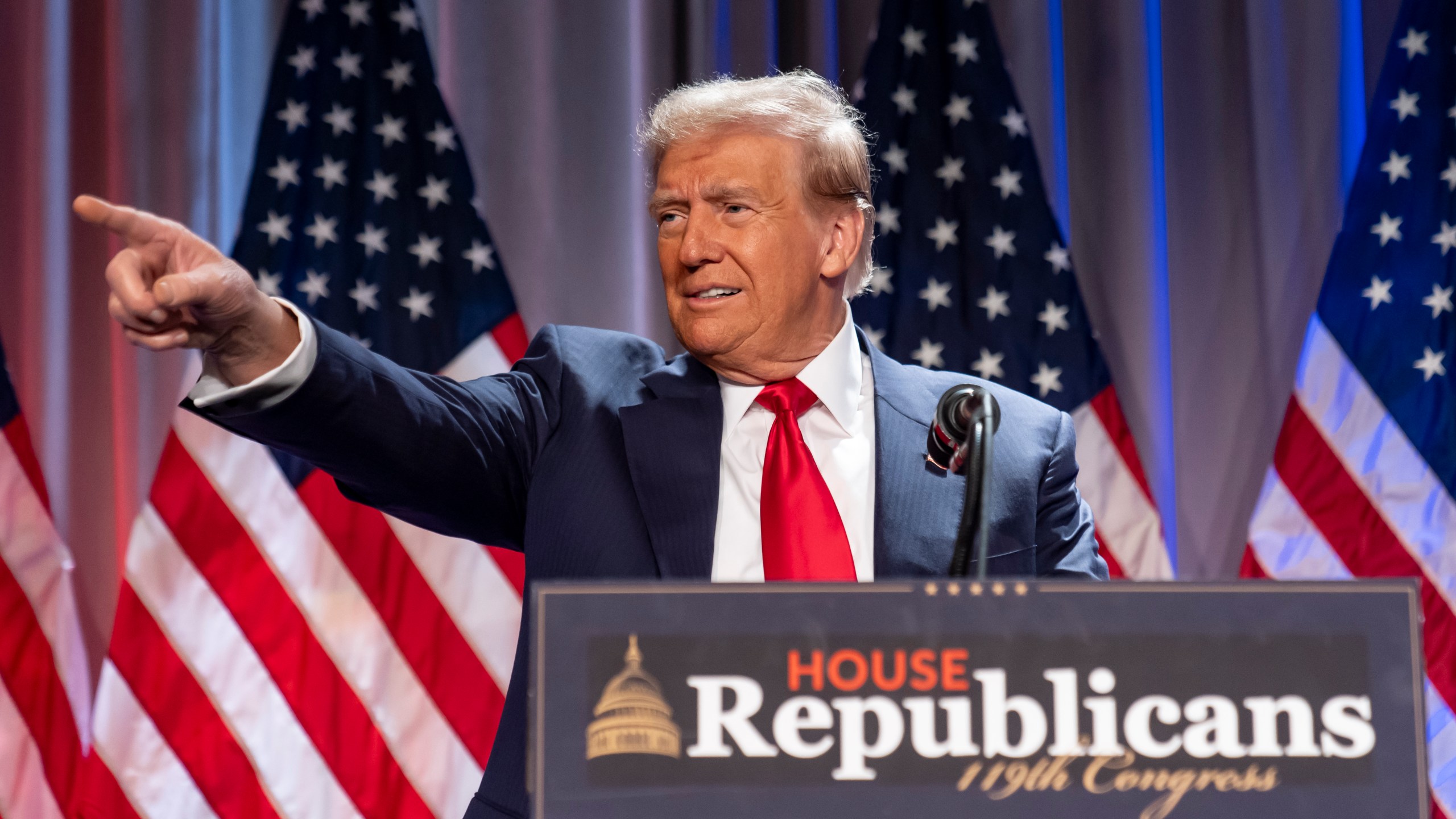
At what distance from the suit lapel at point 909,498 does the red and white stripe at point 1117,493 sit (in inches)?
63.1

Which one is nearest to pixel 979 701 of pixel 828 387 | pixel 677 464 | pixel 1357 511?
pixel 677 464

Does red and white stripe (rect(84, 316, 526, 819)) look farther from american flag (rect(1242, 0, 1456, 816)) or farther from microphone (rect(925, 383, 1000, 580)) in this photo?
microphone (rect(925, 383, 1000, 580))

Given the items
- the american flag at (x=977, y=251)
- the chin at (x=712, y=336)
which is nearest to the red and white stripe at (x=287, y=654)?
the american flag at (x=977, y=251)

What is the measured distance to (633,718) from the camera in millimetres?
679

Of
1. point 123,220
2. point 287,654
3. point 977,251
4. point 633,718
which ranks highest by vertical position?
point 977,251

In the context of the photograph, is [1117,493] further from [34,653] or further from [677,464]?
[34,653]

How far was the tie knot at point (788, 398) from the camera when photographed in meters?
1.49

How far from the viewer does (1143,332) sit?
10.3ft

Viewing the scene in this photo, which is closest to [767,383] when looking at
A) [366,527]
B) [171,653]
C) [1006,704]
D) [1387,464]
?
[1006,704]

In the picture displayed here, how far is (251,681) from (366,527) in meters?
0.41

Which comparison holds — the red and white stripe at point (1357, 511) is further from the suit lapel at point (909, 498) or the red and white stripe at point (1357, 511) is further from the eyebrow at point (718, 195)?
the eyebrow at point (718, 195)

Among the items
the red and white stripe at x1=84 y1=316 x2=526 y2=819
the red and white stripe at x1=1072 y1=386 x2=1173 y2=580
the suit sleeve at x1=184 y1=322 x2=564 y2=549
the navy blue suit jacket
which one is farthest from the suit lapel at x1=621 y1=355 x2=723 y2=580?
the red and white stripe at x1=1072 y1=386 x2=1173 y2=580

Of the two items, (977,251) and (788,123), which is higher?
(977,251)

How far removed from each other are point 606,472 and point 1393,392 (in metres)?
2.30
